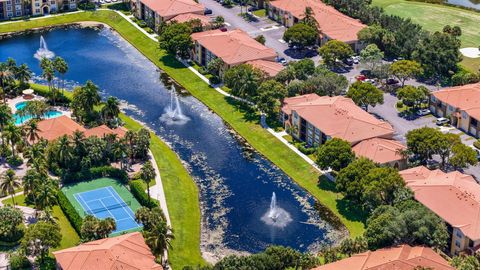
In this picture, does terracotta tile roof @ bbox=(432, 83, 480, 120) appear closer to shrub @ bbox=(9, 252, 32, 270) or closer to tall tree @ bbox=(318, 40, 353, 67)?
tall tree @ bbox=(318, 40, 353, 67)

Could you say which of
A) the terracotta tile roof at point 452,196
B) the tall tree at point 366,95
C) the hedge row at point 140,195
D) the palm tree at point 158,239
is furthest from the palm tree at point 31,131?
the terracotta tile roof at point 452,196

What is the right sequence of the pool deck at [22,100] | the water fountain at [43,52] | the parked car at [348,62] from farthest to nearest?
the water fountain at [43,52] → the parked car at [348,62] → the pool deck at [22,100]

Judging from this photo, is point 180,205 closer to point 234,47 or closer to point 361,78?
point 234,47

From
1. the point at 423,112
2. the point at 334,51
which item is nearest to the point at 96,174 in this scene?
the point at 334,51

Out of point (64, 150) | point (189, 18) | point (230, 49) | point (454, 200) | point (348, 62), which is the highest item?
point (189, 18)

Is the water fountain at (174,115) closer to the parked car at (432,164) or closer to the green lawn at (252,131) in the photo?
the green lawn at (252,131)

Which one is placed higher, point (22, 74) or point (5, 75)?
point (5, 75)
